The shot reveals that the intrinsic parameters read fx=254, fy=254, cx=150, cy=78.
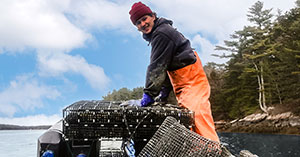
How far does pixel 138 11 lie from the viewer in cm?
200

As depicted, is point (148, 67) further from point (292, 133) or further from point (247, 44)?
point (247, 44)

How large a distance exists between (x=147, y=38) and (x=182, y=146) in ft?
3.68

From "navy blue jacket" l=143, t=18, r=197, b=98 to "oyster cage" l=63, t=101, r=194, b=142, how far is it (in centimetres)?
28

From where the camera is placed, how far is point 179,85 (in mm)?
2018

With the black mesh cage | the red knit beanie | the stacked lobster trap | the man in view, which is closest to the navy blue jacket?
the man

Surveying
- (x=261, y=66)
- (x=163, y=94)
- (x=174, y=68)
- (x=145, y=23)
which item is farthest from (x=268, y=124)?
(x=145, y=23)

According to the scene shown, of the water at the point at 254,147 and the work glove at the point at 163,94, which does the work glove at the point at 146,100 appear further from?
the water at the point at 254,147

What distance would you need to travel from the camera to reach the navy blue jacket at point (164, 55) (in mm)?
1888

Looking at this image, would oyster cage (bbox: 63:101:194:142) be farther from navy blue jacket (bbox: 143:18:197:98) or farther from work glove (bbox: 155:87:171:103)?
work glove (bbox: 155:87:171:103)

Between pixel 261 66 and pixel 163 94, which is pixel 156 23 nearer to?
pixel 163 94

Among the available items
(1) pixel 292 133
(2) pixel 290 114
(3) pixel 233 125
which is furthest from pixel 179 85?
(3) pixel 233 125

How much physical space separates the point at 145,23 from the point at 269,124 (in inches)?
954

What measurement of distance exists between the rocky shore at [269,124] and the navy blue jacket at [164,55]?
836 inches

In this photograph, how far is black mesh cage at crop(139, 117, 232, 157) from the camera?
49.8 inches
